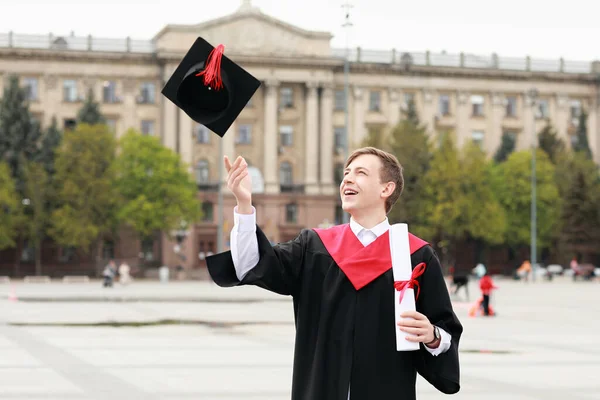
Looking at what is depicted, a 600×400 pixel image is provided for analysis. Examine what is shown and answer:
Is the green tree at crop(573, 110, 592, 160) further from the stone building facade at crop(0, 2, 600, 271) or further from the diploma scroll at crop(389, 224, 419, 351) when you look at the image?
the diploma scroll at crop(389, 224, 419, 351)

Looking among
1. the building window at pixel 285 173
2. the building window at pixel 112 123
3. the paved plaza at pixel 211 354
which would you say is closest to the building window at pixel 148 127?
the building window at pixel 112 123

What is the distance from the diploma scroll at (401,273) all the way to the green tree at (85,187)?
67.9 meters

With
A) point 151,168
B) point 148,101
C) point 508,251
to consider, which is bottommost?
point 508,251

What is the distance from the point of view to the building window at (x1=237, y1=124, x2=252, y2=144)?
89400 mm

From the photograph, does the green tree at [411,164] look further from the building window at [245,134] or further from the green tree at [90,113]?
the green tree at [90,113]

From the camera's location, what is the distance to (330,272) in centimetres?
577

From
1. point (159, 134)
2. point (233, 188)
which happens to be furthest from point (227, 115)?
point (159, 134)

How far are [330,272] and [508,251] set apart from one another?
89.8m

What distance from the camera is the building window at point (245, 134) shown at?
3520 inches

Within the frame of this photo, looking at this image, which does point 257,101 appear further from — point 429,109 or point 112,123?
point 429,109

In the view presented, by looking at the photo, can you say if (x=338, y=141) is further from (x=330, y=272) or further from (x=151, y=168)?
(x=330, y=272)

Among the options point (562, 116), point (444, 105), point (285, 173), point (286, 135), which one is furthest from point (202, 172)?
point (562, 116)

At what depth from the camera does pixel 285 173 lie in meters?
90.3

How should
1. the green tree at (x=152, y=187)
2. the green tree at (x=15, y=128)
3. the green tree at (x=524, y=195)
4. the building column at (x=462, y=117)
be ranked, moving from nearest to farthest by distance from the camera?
the green tree at (x=152, y=187) < the green tree at (x=15, y=128) < the green tree at (x=524, y=195) < the building column at (x=462, y=117)
